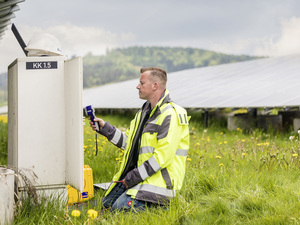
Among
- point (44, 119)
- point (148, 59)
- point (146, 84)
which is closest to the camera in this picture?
point (44, 119)

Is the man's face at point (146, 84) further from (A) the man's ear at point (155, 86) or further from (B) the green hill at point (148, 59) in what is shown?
(B) the green hill at point (148, 59)

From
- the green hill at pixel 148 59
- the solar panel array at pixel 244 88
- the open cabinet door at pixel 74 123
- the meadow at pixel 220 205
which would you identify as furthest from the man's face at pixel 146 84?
the green hill at pixel 148 59

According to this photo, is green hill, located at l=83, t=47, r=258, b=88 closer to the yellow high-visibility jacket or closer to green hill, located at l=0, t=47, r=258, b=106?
green hill, located at l=0, t=47, r=258, b=106

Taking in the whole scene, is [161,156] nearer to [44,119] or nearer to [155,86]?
[155,86]

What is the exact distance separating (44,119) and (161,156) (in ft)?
3.85

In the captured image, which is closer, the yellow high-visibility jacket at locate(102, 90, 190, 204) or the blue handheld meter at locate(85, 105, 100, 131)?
the yellow high-visibility jacket at locate(102, 90, 190, 204)

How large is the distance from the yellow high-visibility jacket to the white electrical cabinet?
A: 2.07ft

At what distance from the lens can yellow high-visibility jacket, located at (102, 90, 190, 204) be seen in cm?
355

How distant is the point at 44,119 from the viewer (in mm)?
3713

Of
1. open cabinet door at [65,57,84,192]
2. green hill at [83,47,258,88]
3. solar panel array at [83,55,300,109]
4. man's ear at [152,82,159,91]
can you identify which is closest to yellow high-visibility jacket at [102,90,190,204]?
man's ear at [152,82,159,91]

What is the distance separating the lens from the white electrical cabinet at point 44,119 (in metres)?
3.67

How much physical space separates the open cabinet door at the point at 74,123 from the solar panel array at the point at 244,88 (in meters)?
6.39

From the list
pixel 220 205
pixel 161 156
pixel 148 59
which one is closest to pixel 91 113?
pixel 161 156

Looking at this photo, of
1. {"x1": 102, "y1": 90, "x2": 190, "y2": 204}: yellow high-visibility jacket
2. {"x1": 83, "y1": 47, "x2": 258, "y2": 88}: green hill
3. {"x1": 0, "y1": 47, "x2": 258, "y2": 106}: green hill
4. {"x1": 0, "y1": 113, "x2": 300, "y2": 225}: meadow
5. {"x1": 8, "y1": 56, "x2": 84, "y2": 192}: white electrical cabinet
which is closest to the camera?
{"x1": 0, "y1": 113, "x2": 300, "y2": 225}: meadow
